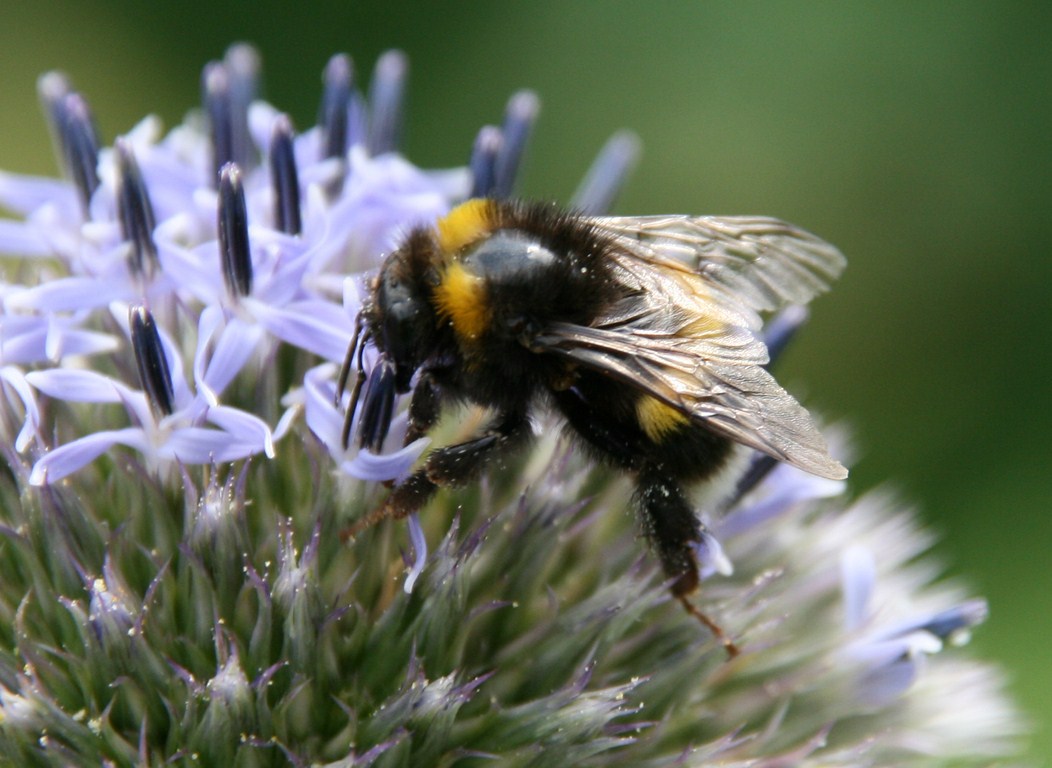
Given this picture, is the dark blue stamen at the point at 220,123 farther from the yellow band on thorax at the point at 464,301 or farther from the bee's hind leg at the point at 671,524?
the bee's hind leg at the point at 671,524

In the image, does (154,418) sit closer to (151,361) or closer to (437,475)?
(151,361)

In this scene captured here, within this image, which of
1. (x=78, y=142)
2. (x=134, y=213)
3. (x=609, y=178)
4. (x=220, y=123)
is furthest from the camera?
(x=609, y=178)

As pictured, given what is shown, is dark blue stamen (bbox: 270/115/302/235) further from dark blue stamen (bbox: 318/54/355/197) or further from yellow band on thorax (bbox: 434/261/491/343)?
yellow band on thorax (bbox: 434/261/491/343)

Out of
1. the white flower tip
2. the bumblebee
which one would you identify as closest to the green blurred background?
the bumblebee

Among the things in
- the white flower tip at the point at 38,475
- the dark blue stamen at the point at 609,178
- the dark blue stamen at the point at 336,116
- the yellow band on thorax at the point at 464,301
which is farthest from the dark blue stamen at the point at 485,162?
the white flower tip at the point at 38,475

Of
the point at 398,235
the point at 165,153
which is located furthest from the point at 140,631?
the point at 165,153

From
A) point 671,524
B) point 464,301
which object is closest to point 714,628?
point 671,524
